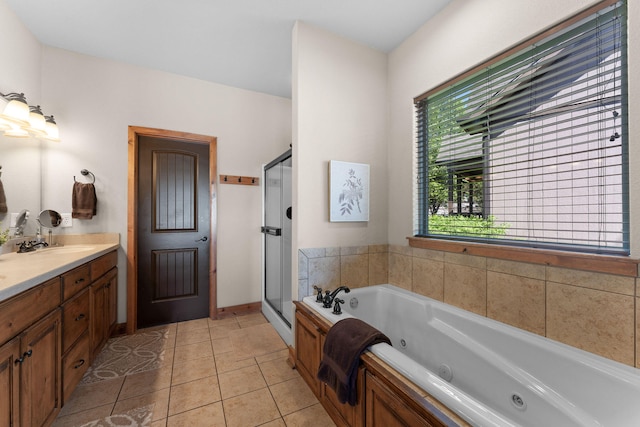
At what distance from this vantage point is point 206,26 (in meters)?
2.14

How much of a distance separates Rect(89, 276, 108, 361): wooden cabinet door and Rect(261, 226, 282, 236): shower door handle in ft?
4.85

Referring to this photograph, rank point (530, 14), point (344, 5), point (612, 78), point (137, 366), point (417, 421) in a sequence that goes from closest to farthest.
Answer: point (417, 421) < point (612, 78) < point (530, 14) < point (344, 5) < point (137, 366)

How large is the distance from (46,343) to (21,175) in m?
1.62

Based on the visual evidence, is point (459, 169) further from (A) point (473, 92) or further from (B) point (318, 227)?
(B) point (318, 227)

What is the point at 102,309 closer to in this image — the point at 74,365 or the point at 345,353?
the point at 74,365

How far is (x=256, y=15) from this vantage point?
2014 millimetres

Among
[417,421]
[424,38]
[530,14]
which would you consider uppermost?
[424,38]

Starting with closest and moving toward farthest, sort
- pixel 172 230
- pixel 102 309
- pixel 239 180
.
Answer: pixel 102 309, pixel 172 230, pixel 239 180

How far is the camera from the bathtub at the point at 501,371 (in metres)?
1.00

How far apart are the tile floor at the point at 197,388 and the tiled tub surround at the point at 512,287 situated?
65 centimetres

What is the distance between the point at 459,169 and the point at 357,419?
1.65 meters

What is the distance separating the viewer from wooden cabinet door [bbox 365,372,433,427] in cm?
94

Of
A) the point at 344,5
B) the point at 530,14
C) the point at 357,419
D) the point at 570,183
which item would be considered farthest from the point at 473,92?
the point at 357,419

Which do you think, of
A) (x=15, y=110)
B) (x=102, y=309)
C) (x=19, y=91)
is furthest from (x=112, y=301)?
(x=19, y=91)
